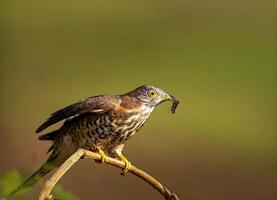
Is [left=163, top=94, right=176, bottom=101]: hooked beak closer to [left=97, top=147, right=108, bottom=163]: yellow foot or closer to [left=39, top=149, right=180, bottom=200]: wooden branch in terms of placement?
[left=97, top=147, right=108, bottom=163]: yellow foot

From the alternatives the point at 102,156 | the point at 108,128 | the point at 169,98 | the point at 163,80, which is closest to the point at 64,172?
the point at 102,156

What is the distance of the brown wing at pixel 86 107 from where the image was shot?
14.2 ft

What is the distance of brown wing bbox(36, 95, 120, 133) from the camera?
433 cm

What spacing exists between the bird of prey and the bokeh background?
3.98 meters

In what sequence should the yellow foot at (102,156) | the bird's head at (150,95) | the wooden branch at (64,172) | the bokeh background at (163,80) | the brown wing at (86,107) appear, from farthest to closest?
the bokeh background at (163,80) < the bird's head at (150,95) < the brown wing at (86,107) < the yellow foot at (102,156) < the wooden branch at (64,172)

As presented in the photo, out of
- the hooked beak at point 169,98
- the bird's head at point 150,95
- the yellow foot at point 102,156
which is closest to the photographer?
the yellow foot at point 102,156

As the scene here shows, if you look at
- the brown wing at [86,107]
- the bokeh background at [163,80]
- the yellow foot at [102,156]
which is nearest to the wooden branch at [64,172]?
the yellow foot at [102,156]

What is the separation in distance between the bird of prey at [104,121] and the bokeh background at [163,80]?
398 centimetres

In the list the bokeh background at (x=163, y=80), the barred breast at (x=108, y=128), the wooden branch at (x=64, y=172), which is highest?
the wooden branch at (x=64, y=172)

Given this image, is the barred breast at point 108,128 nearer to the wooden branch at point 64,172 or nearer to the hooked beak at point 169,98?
the hooked beak at point 169,98

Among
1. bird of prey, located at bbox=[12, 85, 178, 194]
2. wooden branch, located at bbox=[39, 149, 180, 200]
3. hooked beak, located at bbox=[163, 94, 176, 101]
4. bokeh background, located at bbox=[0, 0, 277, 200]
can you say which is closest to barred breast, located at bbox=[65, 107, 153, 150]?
bird of prey, located at bbox=[12, 85, 178, 194]

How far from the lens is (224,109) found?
65.6 feet

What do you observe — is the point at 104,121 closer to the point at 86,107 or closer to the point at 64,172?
the point at 86,107

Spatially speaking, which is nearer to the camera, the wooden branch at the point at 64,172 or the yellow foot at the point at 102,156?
the wooden branch at the point at 64,172
